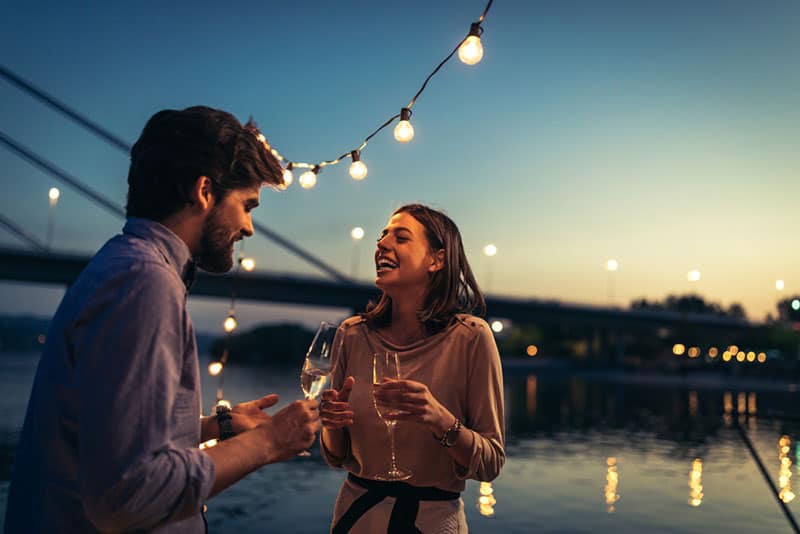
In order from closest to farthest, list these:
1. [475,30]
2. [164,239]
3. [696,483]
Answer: [164,239] < [475,30] < [696,483]

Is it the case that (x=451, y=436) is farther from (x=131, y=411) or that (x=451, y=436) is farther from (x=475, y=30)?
(x=475, y=30)

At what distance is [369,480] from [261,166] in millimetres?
1554

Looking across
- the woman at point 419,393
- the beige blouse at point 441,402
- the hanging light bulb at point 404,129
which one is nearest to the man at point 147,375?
the woman at point 419,393

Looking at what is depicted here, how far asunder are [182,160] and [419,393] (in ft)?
3.89

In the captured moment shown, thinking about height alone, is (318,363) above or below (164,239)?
below

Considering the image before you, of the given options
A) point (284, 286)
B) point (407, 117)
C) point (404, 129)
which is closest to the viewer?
point (407, 117)

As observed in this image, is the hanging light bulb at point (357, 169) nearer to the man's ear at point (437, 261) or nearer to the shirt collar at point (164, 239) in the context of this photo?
the man's ear at point (437, 261)

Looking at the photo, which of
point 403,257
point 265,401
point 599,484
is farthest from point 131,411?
point 599,484

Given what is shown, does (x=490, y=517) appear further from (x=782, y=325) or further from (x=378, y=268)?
(x=782, y=325)

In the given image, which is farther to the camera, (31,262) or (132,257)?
(31,262)

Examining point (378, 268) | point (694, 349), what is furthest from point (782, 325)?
point (378, 268)

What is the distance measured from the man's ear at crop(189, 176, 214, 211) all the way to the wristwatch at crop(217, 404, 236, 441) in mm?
736

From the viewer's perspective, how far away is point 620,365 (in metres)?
78.2

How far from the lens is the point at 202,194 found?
187cm
